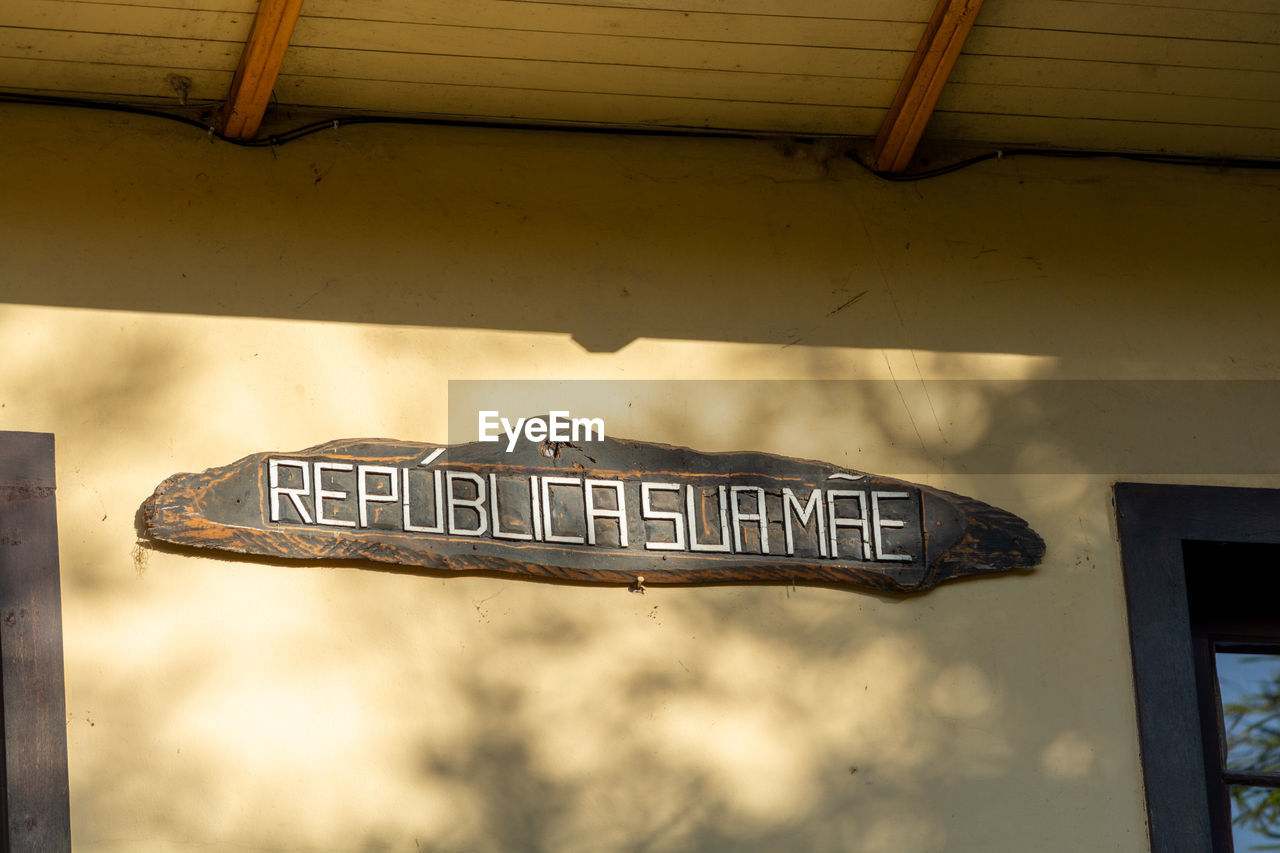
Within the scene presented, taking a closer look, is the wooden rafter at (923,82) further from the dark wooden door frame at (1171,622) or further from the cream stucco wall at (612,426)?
the dark wooden door frame at (1171,622)

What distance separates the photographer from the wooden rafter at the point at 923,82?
302 centimetres

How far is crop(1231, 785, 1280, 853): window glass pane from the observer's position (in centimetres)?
329

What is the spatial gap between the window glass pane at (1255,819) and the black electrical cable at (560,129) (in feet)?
5.26

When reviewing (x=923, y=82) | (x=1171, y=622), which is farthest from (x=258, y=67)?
(x=1171, y=622)

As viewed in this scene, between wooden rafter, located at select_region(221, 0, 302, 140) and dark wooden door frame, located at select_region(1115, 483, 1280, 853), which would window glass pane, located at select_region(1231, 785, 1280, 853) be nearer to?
dark wooden door frame, located at select_region(1115, 483, 1280, 853)

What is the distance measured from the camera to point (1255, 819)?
3307mm

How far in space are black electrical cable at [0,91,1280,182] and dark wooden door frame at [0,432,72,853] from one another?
2.66 feet

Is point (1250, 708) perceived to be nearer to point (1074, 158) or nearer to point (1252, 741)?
point (1252, 741)

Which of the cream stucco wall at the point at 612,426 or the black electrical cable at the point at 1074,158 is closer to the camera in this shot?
the cream stucco wall at the point at 612,426

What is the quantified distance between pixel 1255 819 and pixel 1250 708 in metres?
0.27

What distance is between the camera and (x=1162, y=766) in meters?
3.11

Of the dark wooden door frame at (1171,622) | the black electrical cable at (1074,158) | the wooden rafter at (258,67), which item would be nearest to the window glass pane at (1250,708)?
the dark wooden door frame at (1171,622)

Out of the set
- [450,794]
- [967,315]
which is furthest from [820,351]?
[450,794]

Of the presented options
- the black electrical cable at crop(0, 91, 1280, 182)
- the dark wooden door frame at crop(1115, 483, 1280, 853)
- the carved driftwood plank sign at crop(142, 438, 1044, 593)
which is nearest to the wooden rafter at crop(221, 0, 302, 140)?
the black electrical cable at crop(0, 91, 1280, 182)
